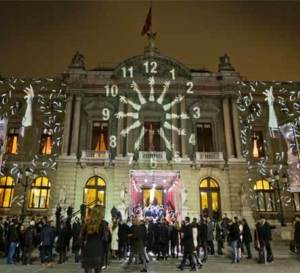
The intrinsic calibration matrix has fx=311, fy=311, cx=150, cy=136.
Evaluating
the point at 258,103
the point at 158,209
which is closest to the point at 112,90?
the point at 158,209

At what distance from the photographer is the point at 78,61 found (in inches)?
1054

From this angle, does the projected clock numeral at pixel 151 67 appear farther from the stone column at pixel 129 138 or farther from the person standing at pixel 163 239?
the person standing at pixel 163 239

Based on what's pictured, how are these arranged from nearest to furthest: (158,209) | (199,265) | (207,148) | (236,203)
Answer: (199,265) < (158,209) < (236,203) < (207,148)

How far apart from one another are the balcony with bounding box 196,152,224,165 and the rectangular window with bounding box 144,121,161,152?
3.26 metres

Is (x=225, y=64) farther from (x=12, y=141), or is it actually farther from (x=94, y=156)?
(x=12, y=141)

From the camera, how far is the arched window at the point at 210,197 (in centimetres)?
2321

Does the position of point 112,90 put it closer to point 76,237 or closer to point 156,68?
point 156,68

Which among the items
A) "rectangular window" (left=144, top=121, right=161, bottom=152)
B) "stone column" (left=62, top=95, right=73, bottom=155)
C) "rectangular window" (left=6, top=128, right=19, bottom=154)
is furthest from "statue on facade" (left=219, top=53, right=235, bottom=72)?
"rectangular window" (left=6, top=128, right=19, bottom=154)

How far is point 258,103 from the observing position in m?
26.4

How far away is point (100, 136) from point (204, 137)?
8555 mm

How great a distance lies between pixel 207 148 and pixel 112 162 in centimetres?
782

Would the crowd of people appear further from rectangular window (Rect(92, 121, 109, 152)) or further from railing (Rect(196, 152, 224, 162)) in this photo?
rectangular window (Rect(92, 121, 109, 152))

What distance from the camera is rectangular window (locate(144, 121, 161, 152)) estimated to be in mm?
24797

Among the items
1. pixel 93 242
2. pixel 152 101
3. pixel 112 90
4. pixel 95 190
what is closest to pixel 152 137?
pixel 152 101
